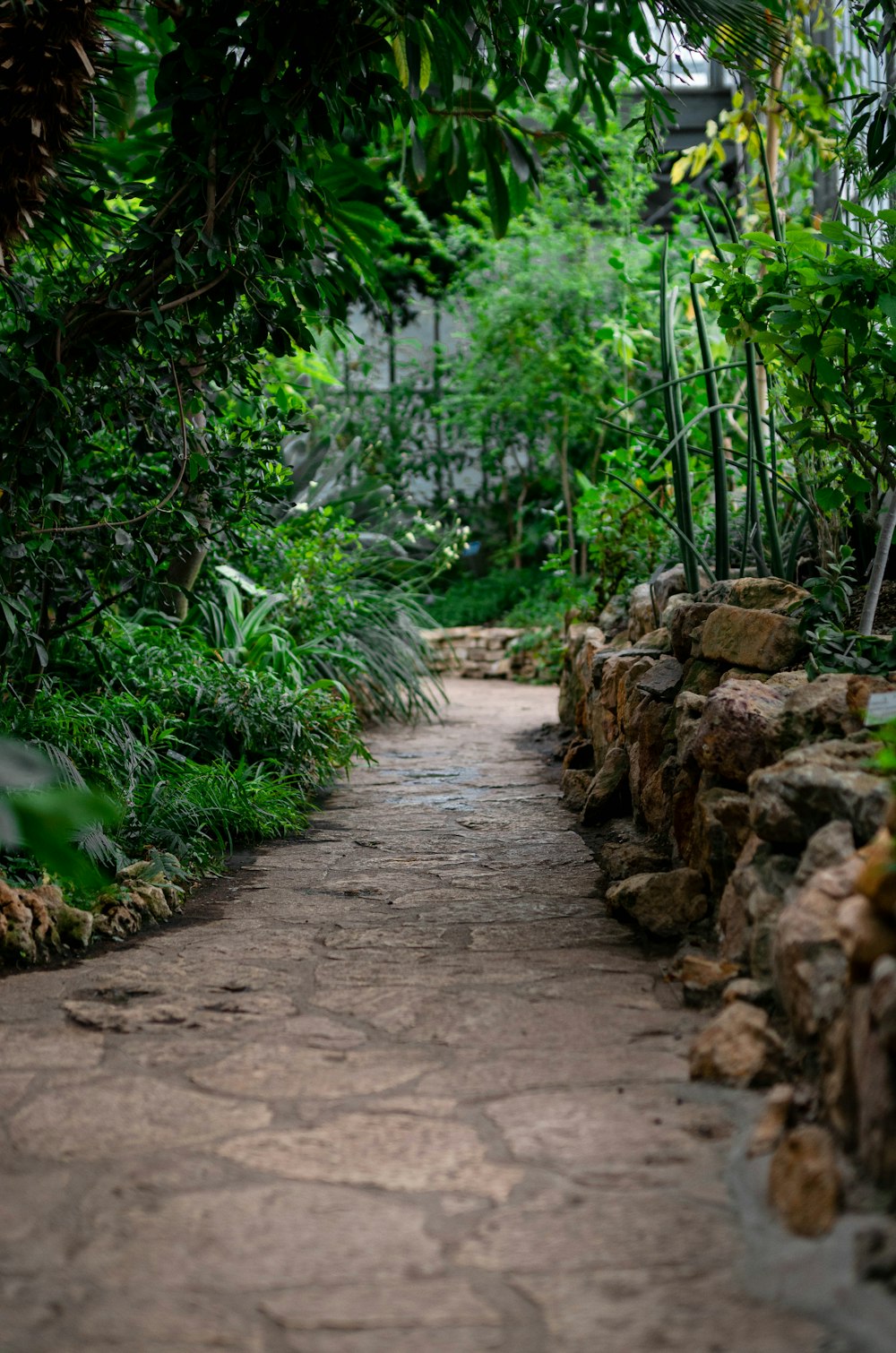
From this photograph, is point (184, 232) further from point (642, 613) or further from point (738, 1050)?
point (738, 1050)

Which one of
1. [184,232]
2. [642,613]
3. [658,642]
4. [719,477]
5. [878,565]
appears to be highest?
[184,232]

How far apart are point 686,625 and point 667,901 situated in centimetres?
113

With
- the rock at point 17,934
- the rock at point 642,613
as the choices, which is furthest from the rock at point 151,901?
the rock at point 642,613

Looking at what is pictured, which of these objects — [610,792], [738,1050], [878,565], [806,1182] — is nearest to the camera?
[806,1182]

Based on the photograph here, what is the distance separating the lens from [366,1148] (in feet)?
5.72

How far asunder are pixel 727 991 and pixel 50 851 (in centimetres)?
159

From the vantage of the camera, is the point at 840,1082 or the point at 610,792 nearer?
the point at 840,1082

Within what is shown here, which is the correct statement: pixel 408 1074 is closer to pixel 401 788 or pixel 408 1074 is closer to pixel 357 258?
pixel 401 788

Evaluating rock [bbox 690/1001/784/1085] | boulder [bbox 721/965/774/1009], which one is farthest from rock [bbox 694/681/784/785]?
rock [bbox 690/1001/784/1085]

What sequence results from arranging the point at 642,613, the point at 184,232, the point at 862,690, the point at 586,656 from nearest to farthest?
the point at 862,690, the point at 184,232, the point at 642,613, the point at 586,656

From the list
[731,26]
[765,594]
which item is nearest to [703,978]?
[765,594]

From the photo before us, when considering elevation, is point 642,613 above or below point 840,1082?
above

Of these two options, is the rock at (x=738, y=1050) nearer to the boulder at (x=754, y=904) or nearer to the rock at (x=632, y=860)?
the boulder at (x=754, y=904)

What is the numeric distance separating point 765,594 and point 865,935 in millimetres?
1952
